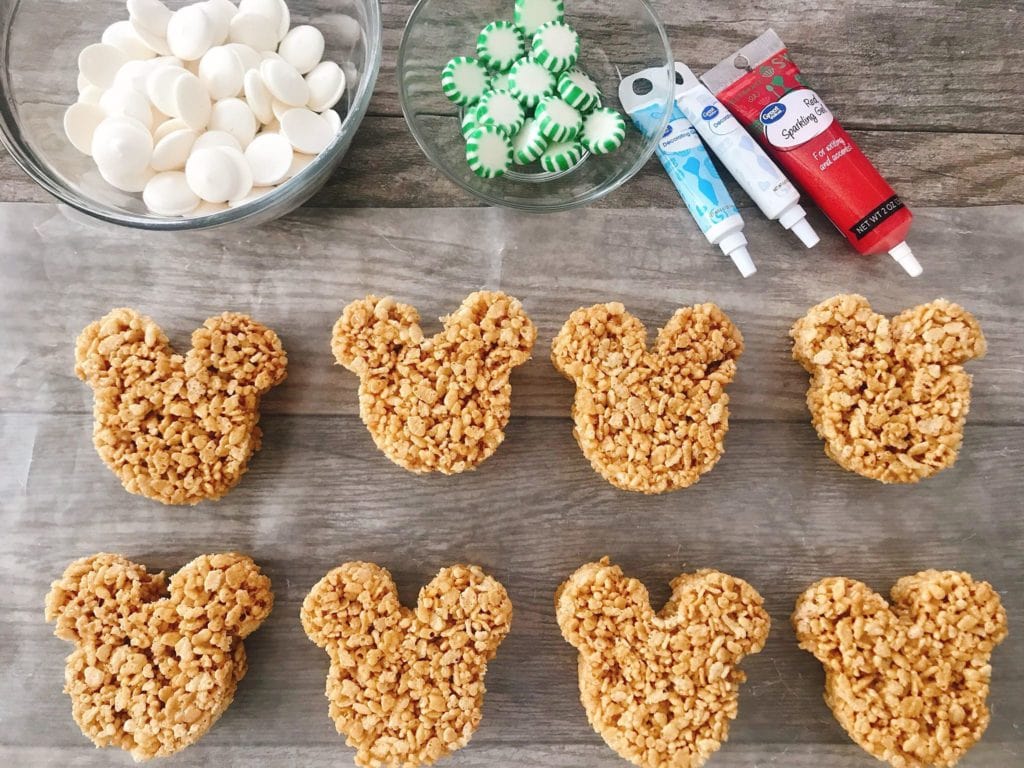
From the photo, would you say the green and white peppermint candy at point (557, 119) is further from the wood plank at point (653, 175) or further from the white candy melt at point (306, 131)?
the white candy melt at point (306, 131)

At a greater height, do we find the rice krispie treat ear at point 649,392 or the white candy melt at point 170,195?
the white candy melt at point 170,195

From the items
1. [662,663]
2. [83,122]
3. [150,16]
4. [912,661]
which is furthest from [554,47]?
[912,661]

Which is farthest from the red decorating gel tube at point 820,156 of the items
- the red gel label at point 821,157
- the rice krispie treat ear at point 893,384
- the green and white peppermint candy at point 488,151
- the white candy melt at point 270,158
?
the white candy melt at point 270,158

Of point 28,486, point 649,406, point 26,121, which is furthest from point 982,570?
point 26,121

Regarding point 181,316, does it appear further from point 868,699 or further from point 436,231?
point 868,699

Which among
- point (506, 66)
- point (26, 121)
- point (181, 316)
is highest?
point (506, 66)

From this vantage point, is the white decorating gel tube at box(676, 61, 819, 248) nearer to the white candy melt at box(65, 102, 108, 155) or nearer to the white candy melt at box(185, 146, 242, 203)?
the white candy melt at box(185, 146, 242, 203)

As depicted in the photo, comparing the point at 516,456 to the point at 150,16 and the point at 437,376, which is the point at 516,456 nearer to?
the point at 437,376
